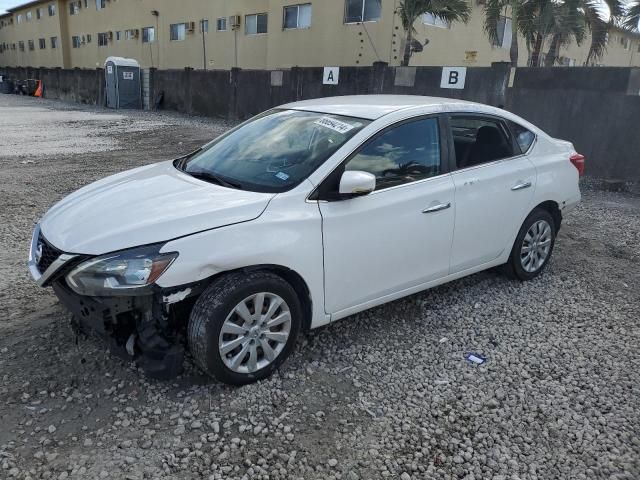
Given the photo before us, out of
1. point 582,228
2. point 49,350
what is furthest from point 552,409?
point 582,228

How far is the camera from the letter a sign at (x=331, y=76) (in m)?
15.4

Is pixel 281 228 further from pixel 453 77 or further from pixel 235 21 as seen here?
pixel 235 21

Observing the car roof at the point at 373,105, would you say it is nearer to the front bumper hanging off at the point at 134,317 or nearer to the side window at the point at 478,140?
the side window at the point at 478,140

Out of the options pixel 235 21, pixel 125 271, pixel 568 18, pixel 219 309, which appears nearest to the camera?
pixel 125 271

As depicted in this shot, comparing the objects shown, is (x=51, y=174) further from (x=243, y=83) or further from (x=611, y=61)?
(x=611, y=61)

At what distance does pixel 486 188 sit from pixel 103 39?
40376 millimetres

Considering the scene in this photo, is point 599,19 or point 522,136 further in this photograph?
point 599,19

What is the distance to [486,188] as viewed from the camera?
398 centimetres

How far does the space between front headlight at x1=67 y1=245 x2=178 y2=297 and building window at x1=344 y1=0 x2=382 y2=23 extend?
59.4 feet

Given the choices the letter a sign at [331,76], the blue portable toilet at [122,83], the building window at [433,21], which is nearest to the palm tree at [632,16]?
the building window at [433,21]

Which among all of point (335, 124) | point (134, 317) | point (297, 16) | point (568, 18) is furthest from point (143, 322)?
point (297, 16)

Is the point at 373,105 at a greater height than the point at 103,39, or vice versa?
the point at 103,39

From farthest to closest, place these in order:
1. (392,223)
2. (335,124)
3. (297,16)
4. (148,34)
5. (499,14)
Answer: (148,34) < (297,16) < (499,14) < (335,124) < (392,223)

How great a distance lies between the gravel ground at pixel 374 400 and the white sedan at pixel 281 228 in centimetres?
28
